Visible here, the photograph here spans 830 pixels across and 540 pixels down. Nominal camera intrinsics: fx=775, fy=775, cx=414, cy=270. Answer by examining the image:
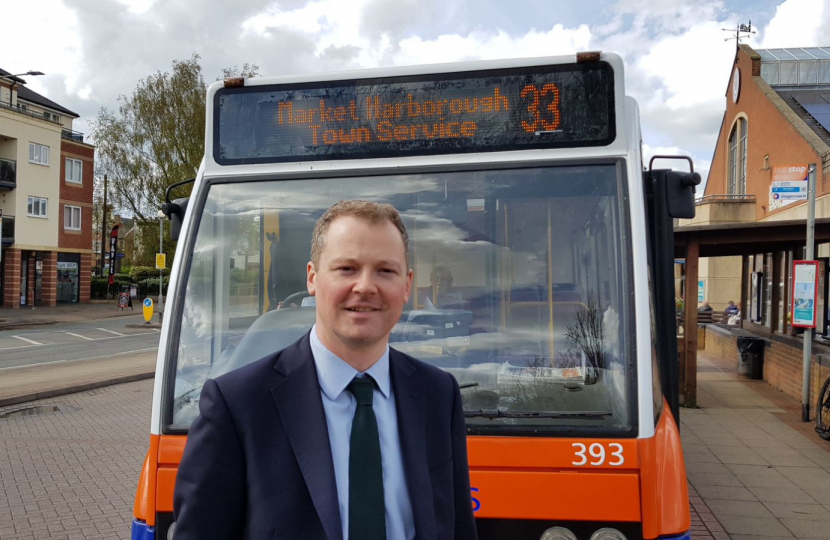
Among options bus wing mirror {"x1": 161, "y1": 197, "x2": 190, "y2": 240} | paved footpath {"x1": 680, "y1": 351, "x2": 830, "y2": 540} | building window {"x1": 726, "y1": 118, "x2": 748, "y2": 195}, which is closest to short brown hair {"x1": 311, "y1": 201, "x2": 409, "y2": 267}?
bus wing mirror {"x1": 161, "y1": 197, "x2": 190, "y2": 240}

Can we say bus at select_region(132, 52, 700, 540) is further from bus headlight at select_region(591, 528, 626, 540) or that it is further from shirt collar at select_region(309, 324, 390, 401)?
shirt collar at select_region(309, 324, 390, 401)

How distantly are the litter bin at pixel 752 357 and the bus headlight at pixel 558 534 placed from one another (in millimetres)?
14236

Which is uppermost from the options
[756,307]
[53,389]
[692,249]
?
[692,249]

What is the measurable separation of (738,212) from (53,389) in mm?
28892

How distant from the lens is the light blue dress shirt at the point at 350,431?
1628mm

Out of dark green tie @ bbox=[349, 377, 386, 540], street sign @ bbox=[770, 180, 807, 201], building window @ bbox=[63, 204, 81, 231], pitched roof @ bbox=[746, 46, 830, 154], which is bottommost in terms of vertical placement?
dark green tie @ bbox=[349, 377, 386, 540]

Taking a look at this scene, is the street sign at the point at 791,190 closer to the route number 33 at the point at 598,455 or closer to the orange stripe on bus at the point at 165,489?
the route number 33 at the point at 598,455

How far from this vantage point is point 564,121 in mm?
3336

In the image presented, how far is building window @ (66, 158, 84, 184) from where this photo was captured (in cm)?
4462

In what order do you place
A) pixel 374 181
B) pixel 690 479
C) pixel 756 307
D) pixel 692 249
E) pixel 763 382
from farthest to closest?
1. pixel 756 307
2. pixel 763 382
3. pixel 692 249
4. pixel 690 479
5. pixel 374 181

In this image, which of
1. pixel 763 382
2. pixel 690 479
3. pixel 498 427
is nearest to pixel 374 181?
pixel 498 427

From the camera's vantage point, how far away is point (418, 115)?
11.3ft

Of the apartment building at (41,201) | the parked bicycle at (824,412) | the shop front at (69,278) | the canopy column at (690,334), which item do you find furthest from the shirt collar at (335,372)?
the shop front at (69,278)

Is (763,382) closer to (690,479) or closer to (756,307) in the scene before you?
(756,307)
